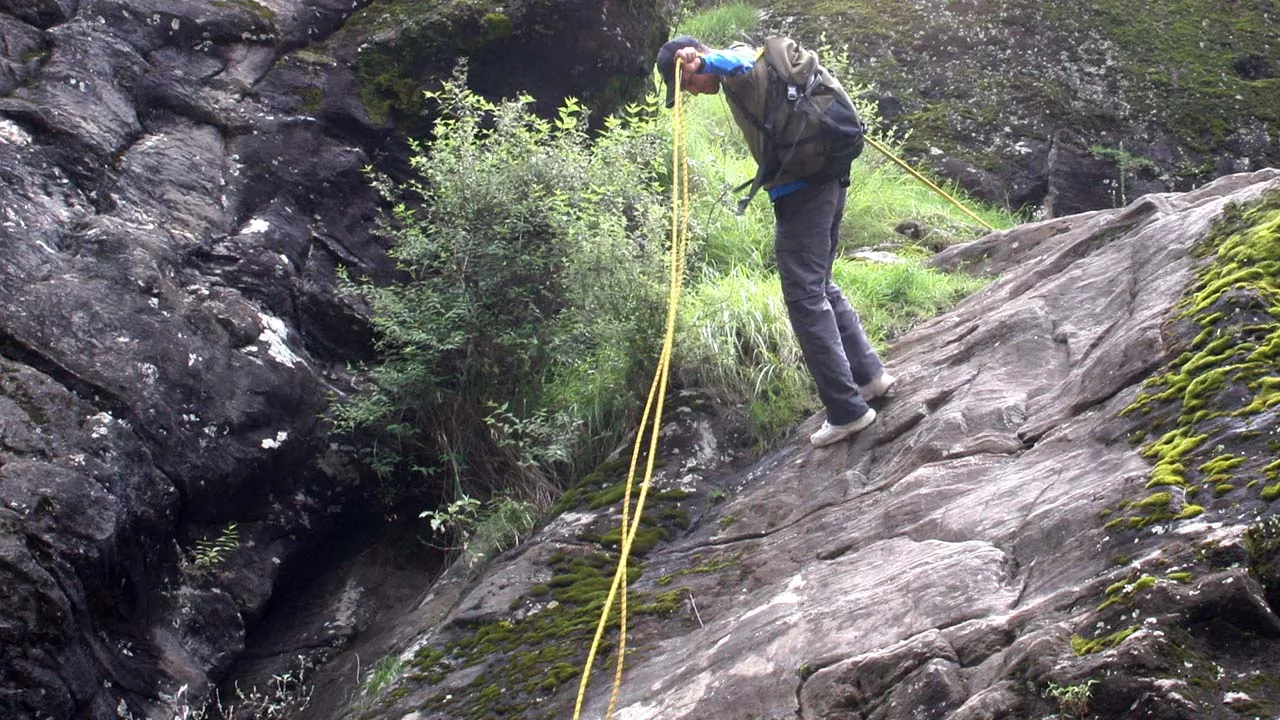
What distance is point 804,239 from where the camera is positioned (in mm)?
5207

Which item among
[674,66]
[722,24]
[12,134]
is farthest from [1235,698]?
[722,24]

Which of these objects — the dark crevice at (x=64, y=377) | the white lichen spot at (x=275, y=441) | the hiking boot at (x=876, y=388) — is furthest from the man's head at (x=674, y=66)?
the dark crevice at (x=64, y=377)

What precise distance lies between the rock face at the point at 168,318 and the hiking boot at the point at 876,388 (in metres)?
3.06

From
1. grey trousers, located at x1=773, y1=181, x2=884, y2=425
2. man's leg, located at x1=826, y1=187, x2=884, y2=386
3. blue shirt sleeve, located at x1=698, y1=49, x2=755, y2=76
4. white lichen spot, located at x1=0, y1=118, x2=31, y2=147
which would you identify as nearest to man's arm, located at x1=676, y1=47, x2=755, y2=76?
blue shirt sleeve, located at x1=698, y1=49, x2=755, y2=76

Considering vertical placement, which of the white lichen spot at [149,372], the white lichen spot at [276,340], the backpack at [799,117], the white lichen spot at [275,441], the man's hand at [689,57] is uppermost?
the man's hand at [689,57]

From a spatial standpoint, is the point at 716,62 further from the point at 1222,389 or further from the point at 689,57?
the point at 1222,389

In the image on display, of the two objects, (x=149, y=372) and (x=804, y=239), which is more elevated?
(x=149, y=372)

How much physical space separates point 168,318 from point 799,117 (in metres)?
3.42

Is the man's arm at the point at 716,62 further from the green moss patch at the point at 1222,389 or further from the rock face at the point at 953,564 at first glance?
the green moss patch at the point at 1222,389

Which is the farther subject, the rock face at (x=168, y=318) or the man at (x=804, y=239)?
the rock face at (x=168, y=318)

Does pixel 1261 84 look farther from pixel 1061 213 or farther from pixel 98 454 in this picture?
pixel 98 454

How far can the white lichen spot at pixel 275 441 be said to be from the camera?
6449mm

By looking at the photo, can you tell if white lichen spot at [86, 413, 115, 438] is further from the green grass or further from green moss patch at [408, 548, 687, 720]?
the green grass

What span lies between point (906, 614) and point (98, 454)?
380cm
